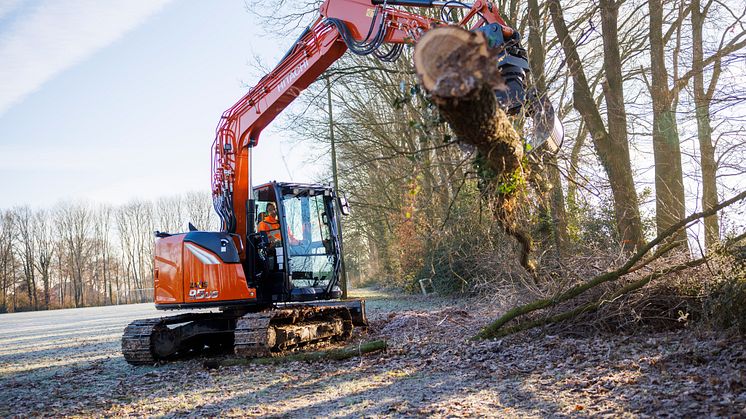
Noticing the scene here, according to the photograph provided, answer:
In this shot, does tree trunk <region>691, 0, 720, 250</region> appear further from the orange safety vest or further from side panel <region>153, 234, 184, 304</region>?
side panel <region>153, 234, 184, 304</region>

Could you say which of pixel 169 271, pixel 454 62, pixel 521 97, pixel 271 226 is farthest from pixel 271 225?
pixel 454 62

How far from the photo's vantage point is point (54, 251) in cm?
5141

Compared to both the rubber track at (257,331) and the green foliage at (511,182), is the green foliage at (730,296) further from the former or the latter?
the rubber track at (257,331)

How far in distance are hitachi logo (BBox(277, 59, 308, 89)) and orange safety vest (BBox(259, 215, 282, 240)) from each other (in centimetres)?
206

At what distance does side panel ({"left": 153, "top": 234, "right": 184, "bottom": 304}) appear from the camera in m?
9.10

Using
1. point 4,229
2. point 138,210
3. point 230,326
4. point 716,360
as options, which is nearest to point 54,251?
point 4,229

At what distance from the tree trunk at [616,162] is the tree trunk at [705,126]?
107 centimetres

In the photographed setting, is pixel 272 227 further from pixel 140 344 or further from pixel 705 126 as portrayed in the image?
pixel 705 126

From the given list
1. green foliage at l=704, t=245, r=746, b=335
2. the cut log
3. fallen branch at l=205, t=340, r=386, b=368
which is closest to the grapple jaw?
the cut log

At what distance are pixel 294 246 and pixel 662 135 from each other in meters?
6.57

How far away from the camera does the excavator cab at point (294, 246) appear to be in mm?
9773

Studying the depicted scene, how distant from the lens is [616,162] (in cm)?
1026

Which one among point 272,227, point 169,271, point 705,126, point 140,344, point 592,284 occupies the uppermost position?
point 705,126

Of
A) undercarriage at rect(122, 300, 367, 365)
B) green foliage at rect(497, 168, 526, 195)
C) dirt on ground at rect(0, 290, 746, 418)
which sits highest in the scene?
green foliage at rect(497, 168, 526, 195)
